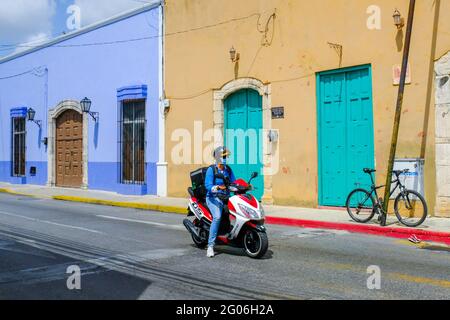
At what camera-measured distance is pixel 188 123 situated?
17.4 m

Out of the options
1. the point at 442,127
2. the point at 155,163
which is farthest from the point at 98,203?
the point at 442,127

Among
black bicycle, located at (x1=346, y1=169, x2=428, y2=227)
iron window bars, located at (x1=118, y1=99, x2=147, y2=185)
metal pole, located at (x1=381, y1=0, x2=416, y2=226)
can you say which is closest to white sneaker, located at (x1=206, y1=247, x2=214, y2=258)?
black bicycle, located at (x1=346, y1=169, x2=428, y2=227)

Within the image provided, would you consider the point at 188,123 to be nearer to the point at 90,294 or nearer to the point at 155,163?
the point at 155,163

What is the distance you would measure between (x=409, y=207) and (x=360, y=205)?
1.02 m

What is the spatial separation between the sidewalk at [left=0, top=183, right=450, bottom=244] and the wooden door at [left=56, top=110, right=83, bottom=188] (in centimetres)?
293

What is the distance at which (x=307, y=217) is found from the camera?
1218 centimetres

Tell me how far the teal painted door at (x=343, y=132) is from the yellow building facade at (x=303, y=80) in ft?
0.09

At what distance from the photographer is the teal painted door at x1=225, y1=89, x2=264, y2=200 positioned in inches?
607

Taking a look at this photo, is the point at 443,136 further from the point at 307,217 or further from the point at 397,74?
the point at 307,217

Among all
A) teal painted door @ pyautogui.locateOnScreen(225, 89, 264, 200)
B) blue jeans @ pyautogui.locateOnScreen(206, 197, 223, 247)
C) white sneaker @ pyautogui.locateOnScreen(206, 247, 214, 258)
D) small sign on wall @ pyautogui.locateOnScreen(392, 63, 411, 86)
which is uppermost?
Result: small sign on wall @ pyautogui.locateOnScreen(392, 63, 411, 86)

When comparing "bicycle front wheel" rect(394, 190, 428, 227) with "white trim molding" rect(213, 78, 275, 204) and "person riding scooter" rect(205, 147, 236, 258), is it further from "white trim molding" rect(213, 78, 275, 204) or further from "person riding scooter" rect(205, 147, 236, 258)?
"person riding scooter" rect(205, 147, 236, 258)

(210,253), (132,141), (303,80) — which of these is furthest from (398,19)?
(132,141)

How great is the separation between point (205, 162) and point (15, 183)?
13860 millimetres
